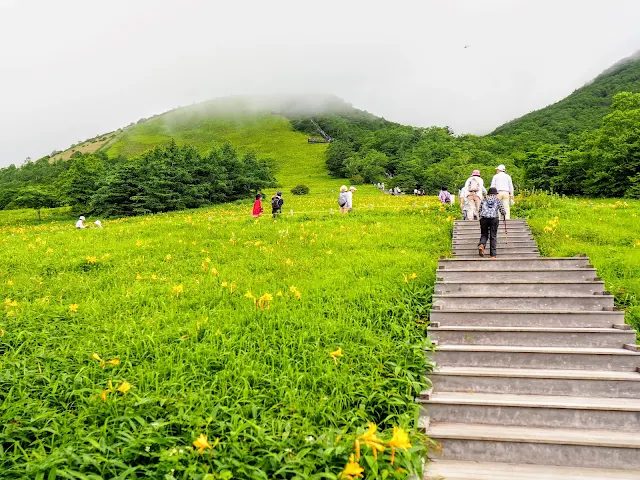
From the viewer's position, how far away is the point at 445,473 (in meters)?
3.42

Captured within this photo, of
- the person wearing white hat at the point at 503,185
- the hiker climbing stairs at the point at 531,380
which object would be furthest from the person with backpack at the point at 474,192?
the hiker climbing stairs at the point at 531,380

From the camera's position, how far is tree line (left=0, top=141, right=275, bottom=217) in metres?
34.0

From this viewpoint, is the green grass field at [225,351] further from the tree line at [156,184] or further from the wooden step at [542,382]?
the tree line at [156,184]

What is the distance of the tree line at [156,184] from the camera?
1339 inches

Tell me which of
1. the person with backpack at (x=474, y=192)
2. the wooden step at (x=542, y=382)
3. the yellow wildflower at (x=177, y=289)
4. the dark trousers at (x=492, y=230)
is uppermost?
the person with backpack at (x=474, y=192)

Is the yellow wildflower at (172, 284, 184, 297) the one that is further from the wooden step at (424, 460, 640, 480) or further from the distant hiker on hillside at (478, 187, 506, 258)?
the distant hiker on hillside at (478, 187, 506, 258)

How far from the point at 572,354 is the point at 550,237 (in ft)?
17.6

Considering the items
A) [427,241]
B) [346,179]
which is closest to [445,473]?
[427,241]

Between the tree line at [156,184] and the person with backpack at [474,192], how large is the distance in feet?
91.3

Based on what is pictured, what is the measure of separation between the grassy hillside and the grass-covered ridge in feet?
256

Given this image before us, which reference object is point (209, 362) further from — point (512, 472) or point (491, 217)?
point (491, 217)

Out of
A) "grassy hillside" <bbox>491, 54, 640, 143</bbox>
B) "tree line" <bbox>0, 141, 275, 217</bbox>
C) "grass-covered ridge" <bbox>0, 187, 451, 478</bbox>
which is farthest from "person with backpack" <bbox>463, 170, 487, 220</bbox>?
"grassy hillside" <bbox>491, 54, 640, 143</bbox>

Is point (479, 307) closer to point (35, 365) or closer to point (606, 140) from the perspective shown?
point (35, 365)

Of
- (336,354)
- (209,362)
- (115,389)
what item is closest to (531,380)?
Result: (336,354)
